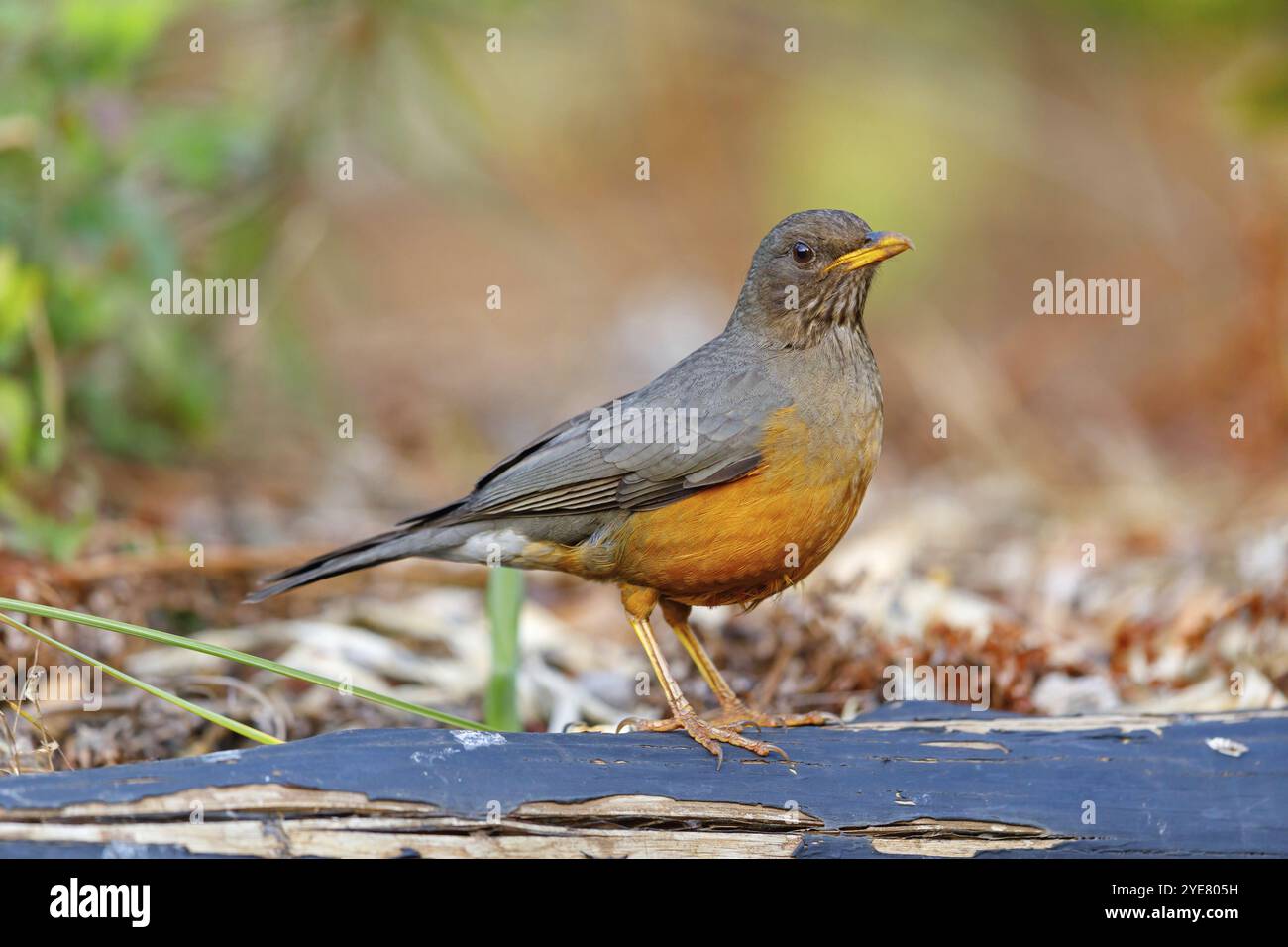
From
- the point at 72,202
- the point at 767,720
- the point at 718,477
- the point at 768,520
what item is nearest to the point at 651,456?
the point at 718,477

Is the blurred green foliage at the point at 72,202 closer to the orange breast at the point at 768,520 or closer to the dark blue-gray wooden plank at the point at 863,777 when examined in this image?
the dark blue-gray wooden plank at the point at 863,777

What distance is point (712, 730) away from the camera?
4.72 m

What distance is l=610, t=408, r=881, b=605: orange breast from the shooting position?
491cm

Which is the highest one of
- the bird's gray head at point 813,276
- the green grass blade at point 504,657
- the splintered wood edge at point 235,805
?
the bird's gray head at point 813,276

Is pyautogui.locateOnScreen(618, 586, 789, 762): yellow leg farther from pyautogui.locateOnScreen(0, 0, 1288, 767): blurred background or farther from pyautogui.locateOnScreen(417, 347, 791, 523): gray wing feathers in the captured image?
pyautogui.locateOnScreen(0, 0, 1288, 767): blurred background

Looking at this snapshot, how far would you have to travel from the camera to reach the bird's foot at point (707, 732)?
454cm

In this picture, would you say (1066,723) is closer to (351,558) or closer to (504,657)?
(504,657)

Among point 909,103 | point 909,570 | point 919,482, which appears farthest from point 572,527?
point 909,103

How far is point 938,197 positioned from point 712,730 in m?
11.8

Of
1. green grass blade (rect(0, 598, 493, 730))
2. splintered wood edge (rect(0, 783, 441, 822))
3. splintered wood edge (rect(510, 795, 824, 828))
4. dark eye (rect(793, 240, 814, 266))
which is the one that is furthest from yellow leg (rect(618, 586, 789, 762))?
dark eye (rect(793, 240, 814, 266))

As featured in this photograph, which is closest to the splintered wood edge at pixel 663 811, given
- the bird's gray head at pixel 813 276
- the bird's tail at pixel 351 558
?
the bird's tail at pixel 351 558

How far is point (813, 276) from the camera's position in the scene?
533 cm

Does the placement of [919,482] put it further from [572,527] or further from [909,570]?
→ [572,527]

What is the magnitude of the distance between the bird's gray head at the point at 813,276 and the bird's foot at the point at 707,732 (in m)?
1.52
